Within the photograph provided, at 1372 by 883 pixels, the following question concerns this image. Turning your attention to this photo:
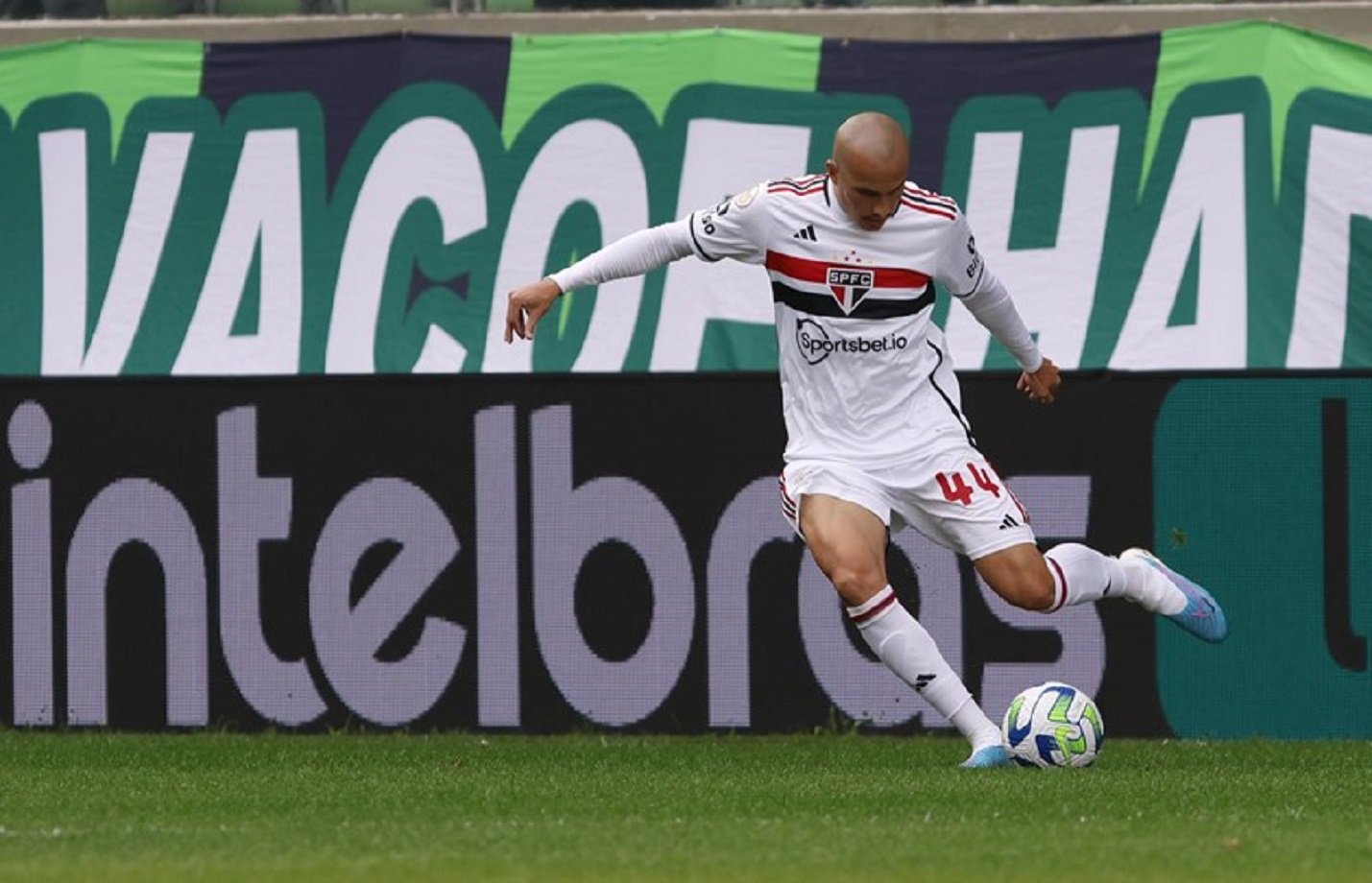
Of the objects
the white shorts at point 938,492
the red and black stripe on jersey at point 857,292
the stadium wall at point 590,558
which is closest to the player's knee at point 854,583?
the white shorts at point 938,492

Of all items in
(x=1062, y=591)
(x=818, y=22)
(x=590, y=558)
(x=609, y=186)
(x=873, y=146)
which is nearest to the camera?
(x=873, y=146)

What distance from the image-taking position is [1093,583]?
959 cm

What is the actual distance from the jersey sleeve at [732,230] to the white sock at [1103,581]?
147 cm

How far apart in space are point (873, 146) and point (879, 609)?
4.99 ft

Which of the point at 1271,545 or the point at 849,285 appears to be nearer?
the point at 849,285

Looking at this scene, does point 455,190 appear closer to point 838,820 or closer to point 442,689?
point 442,689

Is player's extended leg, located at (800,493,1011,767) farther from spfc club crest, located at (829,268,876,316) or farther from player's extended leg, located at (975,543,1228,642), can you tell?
spfc club crest, located at (829,268,876,316)

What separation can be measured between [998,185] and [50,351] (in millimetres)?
5805

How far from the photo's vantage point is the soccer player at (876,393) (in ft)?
30.5

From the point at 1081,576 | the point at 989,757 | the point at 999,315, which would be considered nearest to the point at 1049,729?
the point at 989,757

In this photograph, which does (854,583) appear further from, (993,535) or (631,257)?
(631,257)

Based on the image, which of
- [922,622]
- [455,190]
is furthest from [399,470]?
[455,190]

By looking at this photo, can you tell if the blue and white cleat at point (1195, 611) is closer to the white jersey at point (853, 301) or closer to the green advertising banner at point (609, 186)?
the white jersey at point (853, 301)

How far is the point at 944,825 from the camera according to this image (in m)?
7.56
